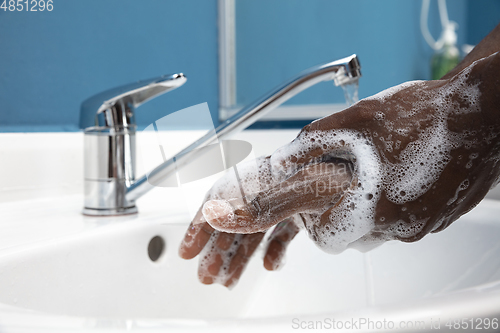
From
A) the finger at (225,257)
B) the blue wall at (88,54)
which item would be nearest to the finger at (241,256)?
the finger at (225,257)

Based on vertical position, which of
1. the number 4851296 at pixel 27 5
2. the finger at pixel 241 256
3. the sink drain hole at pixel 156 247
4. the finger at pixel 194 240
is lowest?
the sink drain hole at pixel 156 247

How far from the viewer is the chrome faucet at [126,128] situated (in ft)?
1.63

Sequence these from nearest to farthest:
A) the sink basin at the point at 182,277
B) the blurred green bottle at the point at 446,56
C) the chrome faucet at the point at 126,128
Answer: the sink basin at the point at 182,277 → the chrome faucet at the point at 126,128 → the blurred green bottle at the point at 446,56

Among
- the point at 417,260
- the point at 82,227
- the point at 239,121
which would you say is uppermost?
the point at 239,121

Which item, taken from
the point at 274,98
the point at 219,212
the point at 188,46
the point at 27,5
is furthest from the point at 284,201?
the point at 188,46

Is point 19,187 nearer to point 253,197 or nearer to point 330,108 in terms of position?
point 253,197

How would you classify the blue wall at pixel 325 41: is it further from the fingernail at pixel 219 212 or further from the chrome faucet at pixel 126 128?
the fingernail at pixel 219 212

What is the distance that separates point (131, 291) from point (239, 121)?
8.6 inches

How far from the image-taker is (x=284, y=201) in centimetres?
30

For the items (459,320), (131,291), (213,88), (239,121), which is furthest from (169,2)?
(459,320)

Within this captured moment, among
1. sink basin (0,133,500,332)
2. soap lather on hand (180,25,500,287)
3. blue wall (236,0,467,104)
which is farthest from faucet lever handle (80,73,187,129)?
blue wall (236,0,467,104)

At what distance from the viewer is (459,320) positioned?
23 centimetres

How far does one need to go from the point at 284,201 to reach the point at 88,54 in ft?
1.55

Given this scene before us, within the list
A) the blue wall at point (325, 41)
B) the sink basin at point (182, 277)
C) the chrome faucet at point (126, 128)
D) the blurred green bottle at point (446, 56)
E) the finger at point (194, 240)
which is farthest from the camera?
the blurred green bottle at point (446, 56)
